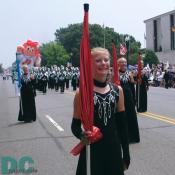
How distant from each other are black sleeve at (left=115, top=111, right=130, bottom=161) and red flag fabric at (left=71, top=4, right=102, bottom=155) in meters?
0.43

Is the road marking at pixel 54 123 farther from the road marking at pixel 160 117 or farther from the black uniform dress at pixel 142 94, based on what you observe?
the road marking at pixel 160 117

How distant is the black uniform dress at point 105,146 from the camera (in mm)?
4363

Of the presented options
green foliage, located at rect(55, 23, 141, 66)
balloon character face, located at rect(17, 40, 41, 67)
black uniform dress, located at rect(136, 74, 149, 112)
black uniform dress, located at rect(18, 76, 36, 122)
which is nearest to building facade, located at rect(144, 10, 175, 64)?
green foliage, located at rect(55, 23, 141, 66)

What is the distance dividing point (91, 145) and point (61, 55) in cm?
13363

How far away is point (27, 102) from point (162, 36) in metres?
86.2

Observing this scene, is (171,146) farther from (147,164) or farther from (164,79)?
(164,79)

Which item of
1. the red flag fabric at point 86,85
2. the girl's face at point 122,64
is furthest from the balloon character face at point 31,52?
the red flag fabric at point 86,85

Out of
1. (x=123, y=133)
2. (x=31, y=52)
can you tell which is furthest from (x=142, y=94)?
(x=31, y=52)

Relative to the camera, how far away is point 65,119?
15875mm

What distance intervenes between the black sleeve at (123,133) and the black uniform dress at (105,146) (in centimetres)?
7

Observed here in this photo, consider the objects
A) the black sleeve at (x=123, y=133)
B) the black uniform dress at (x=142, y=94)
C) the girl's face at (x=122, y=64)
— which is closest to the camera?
the black sleeve at (x=123, y=133)

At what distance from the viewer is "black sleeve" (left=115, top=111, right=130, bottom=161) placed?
14.8 ft

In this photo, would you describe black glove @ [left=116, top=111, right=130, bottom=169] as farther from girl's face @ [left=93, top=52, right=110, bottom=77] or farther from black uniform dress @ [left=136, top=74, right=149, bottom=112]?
black uniform dress @ [left=136, top=74, right=149, bottom=112]

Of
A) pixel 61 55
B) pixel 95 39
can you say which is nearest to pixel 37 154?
pixel 95 39
